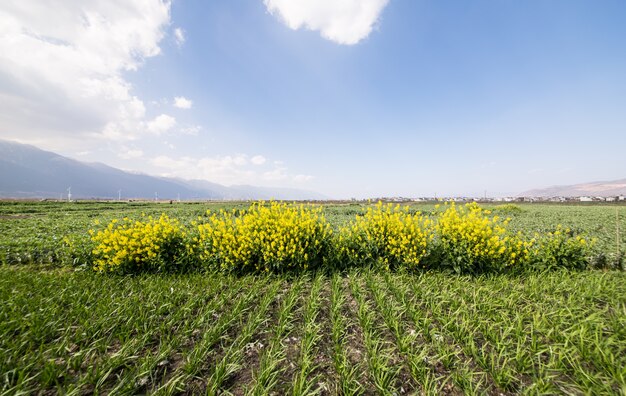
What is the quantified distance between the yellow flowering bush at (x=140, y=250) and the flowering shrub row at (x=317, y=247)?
0.07ft

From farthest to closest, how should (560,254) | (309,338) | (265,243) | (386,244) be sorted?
(386,244) < (560,254) < (265,243) < (309,338)

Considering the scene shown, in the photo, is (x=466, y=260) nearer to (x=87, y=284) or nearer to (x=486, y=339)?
(x=486, y=339)

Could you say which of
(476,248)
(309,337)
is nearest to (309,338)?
(309,337)

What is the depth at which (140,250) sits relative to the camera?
6.30 m

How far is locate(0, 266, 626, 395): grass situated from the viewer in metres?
2.80

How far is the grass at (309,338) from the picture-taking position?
2797 mm

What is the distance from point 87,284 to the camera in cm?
532

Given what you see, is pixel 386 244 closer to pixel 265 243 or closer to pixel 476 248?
pixel 476 248

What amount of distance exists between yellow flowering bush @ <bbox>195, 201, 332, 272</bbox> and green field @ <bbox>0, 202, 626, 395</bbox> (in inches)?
33.5

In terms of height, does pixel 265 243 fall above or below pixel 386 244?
above

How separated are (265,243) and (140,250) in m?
3.27

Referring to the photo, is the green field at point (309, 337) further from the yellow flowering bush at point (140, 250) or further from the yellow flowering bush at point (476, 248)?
the yellow flowering bush at point (476, 248)

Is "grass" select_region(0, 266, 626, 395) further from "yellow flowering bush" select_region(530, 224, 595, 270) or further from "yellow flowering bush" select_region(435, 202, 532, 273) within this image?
"yellow flowering bush" select_region(530, 224, 595, 270)

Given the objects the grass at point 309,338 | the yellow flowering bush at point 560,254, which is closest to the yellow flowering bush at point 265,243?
the grass at point 309,338
